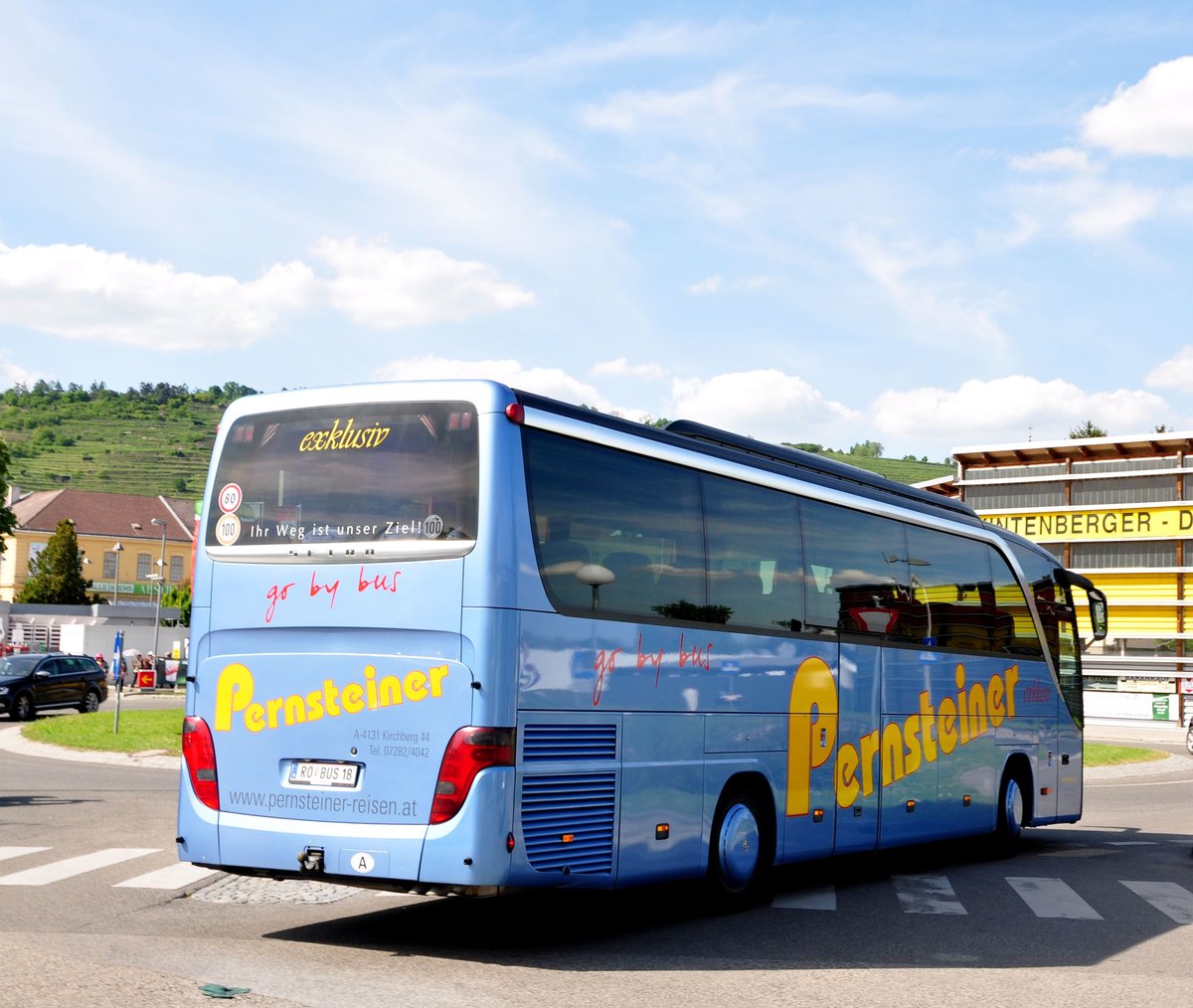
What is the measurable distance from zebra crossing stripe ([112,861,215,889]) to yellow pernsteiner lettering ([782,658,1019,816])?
461 centimetres

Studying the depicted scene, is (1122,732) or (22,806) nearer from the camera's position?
(22,806)

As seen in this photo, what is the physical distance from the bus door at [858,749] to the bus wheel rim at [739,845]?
1706mm

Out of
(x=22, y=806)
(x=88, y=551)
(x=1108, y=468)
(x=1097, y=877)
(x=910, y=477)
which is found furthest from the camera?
(x=910, y=477)

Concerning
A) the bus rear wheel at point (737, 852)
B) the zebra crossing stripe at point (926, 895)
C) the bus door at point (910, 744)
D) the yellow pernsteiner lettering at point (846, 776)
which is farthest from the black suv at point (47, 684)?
the bus rear wheel at point (737, 852)

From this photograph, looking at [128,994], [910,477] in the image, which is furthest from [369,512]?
[910,477]

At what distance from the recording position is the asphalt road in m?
7.96

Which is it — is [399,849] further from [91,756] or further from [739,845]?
[91,756]

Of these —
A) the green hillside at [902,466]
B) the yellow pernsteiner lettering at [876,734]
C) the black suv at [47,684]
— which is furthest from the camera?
the green hillside at [902,466]

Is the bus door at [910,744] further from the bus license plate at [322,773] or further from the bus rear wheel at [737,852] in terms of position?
the bus license plate at [322,773]

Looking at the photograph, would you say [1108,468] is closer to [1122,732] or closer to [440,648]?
[1122,732]

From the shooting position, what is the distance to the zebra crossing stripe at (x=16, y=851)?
542 inches

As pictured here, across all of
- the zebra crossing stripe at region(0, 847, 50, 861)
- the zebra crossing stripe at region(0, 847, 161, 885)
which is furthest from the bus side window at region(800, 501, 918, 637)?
the zebra crossing stripe at region(0, 847, 50, 861)

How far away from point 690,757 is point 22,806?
1108 centimetres

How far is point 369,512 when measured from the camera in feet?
29.9
